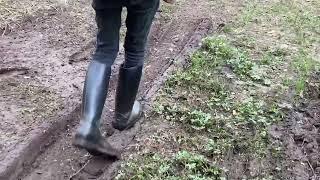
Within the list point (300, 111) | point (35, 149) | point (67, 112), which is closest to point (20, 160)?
point (35, 149)

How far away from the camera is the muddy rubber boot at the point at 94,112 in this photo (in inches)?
120

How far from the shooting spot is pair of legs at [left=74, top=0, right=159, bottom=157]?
304cm

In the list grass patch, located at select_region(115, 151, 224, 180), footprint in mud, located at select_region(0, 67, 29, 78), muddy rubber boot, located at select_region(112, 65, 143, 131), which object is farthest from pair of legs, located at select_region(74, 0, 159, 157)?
footprint in mud, located at select_region(0, 67, 29, 78)

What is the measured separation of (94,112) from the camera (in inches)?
124

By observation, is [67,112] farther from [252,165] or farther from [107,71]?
[252,165]

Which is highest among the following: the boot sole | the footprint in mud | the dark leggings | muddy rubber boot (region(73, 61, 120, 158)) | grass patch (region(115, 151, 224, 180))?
the dark leggings

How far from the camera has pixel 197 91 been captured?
4309 millimetres

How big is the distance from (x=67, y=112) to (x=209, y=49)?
1.67m

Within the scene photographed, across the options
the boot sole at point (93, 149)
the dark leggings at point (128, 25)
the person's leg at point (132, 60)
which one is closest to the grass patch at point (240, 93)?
the boot sole at point (93, 149)

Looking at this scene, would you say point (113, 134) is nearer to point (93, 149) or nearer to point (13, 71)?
point (93, 149)

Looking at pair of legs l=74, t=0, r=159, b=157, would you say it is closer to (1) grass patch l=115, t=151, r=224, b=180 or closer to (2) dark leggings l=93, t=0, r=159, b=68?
(2) dark leggings l=93, t=0, r=159, b=68

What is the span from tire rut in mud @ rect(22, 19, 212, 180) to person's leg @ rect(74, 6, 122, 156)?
18 cm

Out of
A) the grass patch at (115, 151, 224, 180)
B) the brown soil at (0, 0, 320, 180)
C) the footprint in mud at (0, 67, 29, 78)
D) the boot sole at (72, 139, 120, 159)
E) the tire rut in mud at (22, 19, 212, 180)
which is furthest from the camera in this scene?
the footprint in mud at (0, 67, 29, 78)

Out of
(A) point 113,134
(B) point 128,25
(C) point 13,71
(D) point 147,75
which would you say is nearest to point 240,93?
(D) point 147,75
